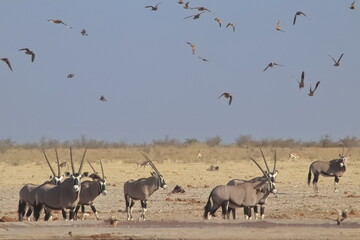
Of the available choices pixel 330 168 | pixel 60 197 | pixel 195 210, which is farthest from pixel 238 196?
pixel 330 168

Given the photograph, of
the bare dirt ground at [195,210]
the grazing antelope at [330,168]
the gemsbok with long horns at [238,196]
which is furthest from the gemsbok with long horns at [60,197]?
the grazing antelope at [330,168]

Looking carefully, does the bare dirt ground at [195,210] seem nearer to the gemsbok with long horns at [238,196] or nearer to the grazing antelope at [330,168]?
the gemsbok with long horns at [238,196]

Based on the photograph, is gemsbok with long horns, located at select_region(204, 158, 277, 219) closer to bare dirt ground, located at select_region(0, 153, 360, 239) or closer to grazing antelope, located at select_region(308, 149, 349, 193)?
bare dirt ground, located at select_region(0, 153, 360, 239)

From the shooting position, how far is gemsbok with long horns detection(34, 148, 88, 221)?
65.0ft

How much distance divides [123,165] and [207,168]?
14.8 feet

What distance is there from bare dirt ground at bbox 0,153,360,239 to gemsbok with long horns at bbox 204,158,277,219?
1.36 feet

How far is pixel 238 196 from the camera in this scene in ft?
66.0

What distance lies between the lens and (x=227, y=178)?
37.4 metres

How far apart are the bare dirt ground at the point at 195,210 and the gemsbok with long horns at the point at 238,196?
1.36ft

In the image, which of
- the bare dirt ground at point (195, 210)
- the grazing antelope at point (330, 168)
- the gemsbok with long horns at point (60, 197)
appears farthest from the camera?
the grazing antelope at point (330, 168)

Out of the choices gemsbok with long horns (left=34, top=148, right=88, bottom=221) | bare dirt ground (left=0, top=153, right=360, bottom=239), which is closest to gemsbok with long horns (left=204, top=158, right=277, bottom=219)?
bare dirt ground (left=0, top=153, right=360, bottom=239)

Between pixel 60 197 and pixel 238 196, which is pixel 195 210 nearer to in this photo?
pixel 238 196

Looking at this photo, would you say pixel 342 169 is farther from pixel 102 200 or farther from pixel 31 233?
pixel 31 233

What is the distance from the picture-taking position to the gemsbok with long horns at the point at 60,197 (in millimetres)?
19797
